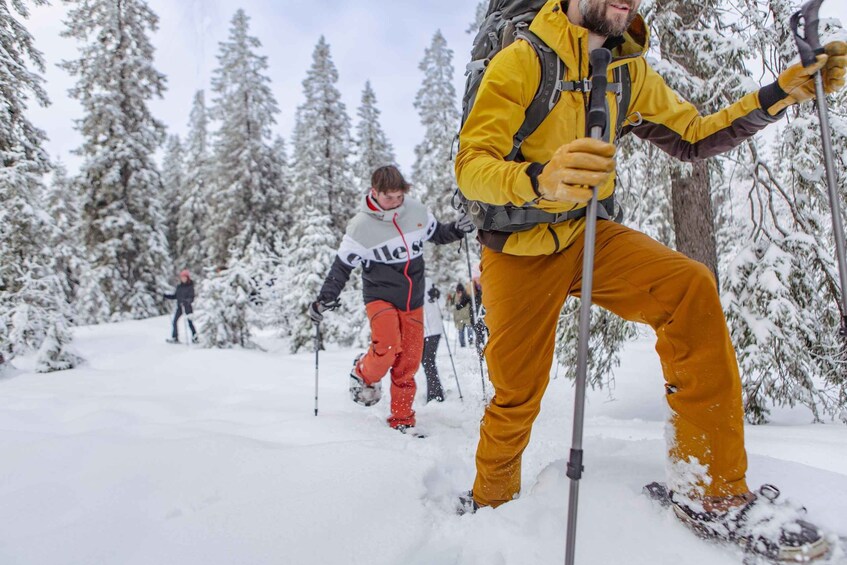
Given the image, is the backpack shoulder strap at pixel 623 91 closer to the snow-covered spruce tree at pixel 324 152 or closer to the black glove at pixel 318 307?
the black glove at pixel 318 307

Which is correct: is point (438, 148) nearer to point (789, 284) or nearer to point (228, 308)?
point (228, 308)

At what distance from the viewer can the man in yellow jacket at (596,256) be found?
1790mm

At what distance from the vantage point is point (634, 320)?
2.16m

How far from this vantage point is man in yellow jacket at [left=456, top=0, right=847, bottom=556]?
70.5 inches

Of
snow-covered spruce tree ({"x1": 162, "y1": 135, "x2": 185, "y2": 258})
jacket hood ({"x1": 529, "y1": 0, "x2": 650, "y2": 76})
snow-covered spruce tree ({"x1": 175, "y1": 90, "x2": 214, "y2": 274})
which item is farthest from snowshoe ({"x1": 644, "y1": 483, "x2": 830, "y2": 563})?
snow-covered spruce tree ({"x1": 162, "y1": 135, "x2": 185, "y2": 258})

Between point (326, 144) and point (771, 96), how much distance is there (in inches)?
926

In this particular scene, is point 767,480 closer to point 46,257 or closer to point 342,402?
point 342,402

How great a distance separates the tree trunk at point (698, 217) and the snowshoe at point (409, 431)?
132 inches

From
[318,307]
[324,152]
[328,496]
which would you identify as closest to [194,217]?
[324,152]

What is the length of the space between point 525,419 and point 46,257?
1170 cm

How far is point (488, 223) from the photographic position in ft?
7.40

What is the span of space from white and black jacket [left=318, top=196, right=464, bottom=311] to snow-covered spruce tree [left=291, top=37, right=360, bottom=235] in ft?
61.5

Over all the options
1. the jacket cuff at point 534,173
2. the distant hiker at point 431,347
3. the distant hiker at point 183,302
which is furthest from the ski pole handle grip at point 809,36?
the distant hiker at point 183,302

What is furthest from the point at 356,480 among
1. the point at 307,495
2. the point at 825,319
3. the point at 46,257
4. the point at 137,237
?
the point at 137,237
